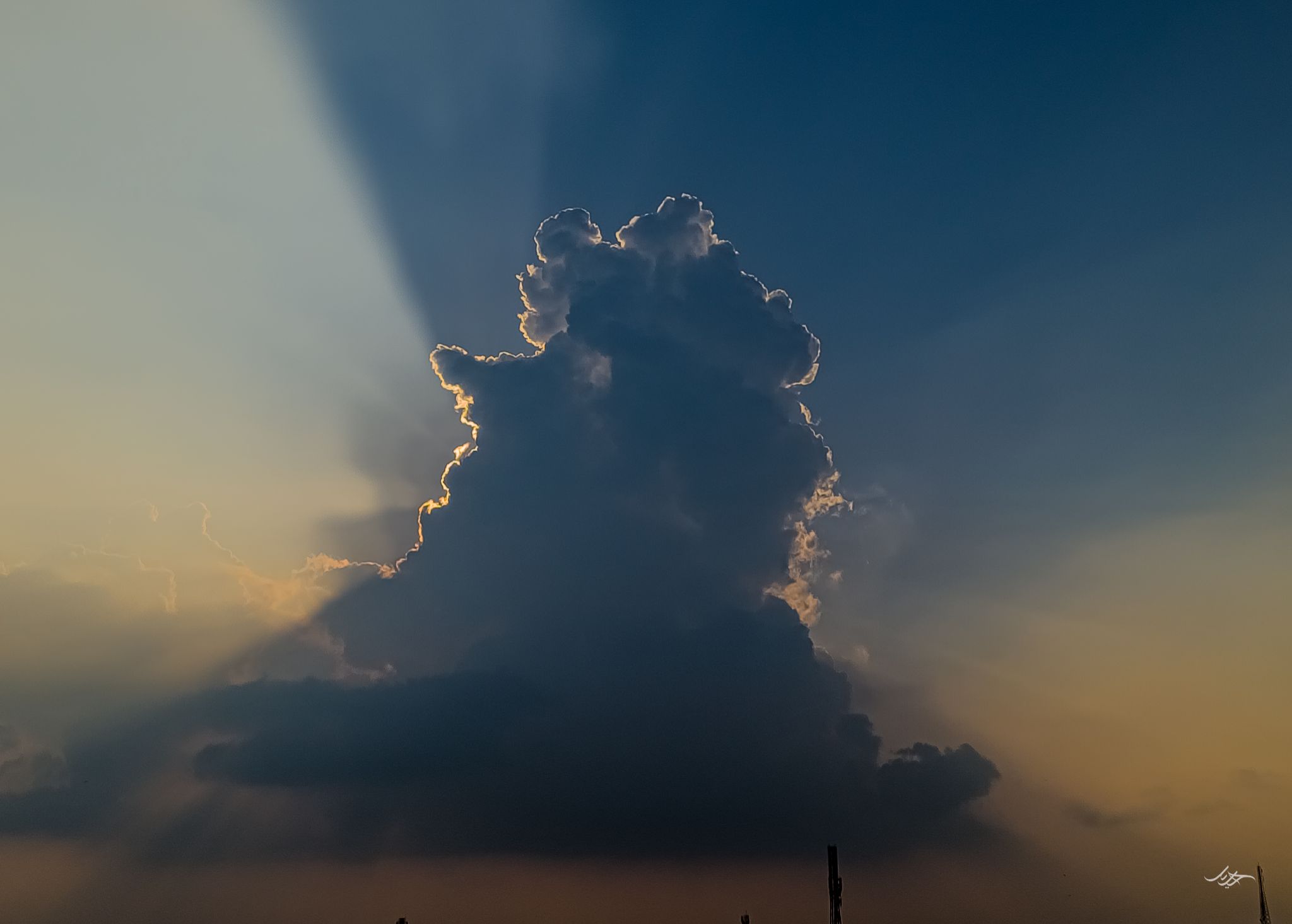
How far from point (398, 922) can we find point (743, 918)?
6494 cm

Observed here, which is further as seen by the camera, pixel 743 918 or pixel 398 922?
pixel 398 922

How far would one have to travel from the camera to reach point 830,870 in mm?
112000

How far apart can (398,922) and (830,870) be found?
284 ft

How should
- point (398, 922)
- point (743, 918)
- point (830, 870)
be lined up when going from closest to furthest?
1. point (830, 870)
2. point (743, 918)
3. point (398, 922)

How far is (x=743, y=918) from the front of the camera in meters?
136

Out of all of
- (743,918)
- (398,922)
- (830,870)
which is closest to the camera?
(830,870)

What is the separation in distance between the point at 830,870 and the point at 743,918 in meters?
33.4

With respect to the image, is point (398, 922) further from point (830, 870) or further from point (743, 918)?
point (830, 870)

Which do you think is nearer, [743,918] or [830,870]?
[830,870]

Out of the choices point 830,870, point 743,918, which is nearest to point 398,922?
point 743,918

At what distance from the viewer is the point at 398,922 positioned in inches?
5866
